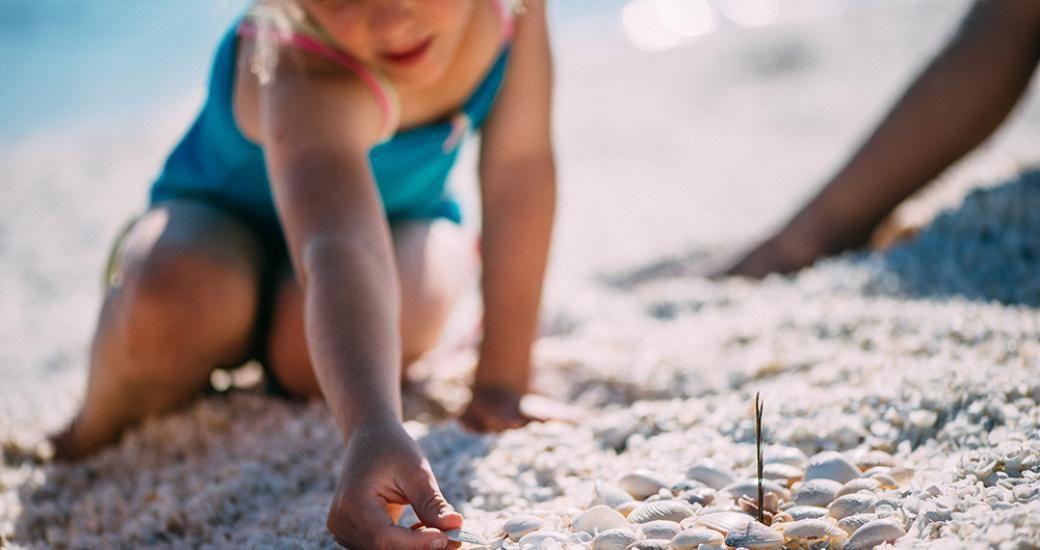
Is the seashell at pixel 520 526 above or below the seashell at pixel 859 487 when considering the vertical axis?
below

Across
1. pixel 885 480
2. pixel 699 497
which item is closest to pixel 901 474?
pixel 885 480

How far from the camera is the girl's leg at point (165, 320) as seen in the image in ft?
5.24

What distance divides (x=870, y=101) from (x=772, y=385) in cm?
324

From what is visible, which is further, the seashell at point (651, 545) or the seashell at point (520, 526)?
the seashell at point (520, 526)

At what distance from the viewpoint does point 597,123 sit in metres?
4.81

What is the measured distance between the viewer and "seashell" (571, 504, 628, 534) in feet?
3.29

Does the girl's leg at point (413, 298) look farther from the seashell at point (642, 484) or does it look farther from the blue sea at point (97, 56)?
the blue sea at point (97, 56)

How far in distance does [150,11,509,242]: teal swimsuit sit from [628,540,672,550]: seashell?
1.01 meters

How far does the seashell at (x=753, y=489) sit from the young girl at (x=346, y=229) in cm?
36

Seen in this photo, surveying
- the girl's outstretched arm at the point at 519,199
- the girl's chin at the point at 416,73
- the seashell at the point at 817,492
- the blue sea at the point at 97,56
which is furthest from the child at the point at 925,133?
the blue sea at the point at 97,56

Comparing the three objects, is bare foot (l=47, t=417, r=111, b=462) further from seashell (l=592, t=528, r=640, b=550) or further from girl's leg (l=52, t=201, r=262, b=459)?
seashell (l=592, t=528, r=640, b=550)

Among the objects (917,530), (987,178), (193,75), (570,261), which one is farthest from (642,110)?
(917,530)

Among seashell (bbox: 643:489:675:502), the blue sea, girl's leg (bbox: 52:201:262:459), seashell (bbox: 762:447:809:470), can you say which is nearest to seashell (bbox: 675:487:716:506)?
seashell (bbox: 643:489:675:502)

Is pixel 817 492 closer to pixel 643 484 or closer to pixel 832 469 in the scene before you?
pixel 832 469
